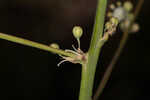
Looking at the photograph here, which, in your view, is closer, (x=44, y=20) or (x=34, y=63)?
(x=34, y=63)

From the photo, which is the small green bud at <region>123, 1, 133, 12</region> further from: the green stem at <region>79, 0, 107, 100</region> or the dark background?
the dark background

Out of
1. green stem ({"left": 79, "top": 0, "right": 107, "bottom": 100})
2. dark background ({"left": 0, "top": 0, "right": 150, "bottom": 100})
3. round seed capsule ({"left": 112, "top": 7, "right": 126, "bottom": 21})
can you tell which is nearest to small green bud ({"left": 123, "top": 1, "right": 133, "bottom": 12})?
round seed capsule ({"left": 112, "top": 7, "right": 126, "bottom": 21})

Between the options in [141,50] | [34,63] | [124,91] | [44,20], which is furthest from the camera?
[44,20]

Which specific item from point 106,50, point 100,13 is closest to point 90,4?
point 106,50

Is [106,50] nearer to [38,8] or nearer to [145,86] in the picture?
[145,86]

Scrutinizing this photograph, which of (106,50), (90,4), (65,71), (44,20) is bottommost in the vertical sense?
(65,71)

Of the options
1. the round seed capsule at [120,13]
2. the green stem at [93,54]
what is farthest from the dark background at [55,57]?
the green stem at [93,54]

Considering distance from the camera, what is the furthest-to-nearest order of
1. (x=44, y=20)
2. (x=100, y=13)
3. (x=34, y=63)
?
(x=44, y=20), (x=34, y=63), (x=100, y=13)

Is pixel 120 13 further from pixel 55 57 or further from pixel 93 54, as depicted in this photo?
pixel 55 57
